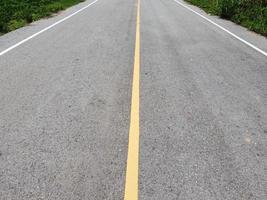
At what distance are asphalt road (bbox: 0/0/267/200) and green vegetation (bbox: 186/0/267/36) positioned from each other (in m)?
5.15

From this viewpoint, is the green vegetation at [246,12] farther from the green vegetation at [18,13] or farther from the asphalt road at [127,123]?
the green vegetation at [18,13]

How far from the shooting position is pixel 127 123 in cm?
501

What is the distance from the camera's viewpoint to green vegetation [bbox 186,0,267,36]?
14188mm

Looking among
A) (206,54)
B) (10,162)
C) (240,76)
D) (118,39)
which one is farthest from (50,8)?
(10,162)

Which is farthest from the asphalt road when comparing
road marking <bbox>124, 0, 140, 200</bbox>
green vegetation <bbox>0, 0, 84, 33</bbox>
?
green vegetation <bbox>0, 0, 84, 33</bbox>

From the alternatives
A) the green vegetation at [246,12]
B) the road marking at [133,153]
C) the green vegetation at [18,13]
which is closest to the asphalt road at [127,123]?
the road marking at [133,153]

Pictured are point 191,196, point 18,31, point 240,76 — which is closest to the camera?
point 191,196

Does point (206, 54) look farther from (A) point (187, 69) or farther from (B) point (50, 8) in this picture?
(B) point (50, 8)

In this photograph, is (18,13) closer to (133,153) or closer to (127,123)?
(127,123)

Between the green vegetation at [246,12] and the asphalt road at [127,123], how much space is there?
5.15 meters

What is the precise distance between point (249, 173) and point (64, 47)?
7.16 meters

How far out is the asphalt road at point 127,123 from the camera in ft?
12.0

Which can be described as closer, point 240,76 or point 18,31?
point 240,76

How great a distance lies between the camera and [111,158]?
4098 mm
